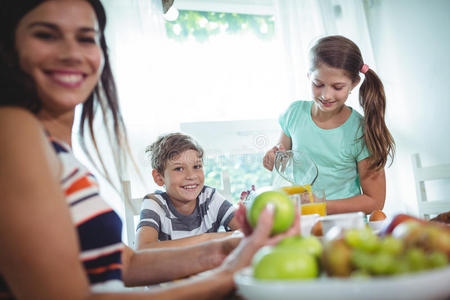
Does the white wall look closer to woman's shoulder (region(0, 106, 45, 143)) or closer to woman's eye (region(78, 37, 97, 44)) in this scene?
woman's eye (region(78, 37, 97, 44))

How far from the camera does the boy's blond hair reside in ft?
5.90

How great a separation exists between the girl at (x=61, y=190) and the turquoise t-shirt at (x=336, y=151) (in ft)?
3.85

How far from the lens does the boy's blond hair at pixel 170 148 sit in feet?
5.90

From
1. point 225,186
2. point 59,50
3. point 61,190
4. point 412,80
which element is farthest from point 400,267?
point 412,80

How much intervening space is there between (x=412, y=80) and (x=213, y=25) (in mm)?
1321

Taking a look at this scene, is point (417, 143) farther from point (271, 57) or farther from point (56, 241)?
point (56, 241)

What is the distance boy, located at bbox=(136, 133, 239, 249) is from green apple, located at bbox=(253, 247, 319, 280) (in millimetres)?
1211

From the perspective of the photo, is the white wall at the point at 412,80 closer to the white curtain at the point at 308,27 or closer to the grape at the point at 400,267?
the white curtain at the point at 308,27

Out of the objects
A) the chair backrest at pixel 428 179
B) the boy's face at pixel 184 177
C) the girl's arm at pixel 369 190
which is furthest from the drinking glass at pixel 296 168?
the chair backrest at pixel 428 179

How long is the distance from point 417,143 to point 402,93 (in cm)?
35

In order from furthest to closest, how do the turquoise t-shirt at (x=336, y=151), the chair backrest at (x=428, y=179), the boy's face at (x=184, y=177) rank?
1. the chair backrest at (x=428, y=179)
2. the turquoise t-shirt at (x=336, y=151)
3. the boy's face at (x=184, y=177)

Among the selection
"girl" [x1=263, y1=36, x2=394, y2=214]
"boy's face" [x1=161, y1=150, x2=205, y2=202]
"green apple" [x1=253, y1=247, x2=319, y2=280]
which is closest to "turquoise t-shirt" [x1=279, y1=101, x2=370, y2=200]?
"girl" [x1=263, y1=36, x2=394, y2=214]

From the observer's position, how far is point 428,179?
225 centimetres

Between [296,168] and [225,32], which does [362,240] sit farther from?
[225,32]
